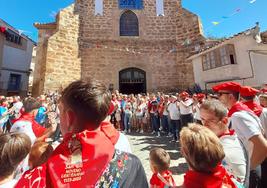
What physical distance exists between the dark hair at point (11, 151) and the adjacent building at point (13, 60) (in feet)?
69.4

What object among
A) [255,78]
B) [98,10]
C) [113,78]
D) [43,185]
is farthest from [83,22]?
[43,185]

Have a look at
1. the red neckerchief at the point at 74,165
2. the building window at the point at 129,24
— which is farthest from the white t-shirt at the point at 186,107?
the building window at the point at 129,24

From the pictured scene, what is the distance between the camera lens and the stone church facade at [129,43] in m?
13.6

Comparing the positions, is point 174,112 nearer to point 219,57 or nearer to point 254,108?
point 254,108

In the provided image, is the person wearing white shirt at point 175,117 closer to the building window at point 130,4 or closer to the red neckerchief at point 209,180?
the red neckerchief at point 209,180

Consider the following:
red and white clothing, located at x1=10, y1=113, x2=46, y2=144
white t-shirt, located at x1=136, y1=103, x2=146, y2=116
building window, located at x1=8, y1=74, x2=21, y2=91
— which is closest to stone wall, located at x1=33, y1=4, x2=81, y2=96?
white t-shirt, located at x1=136, y1=103, x2=146, y2=116

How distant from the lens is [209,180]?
1.29 meters

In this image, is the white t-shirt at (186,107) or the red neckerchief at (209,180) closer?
the red neckerchief at (209,180)

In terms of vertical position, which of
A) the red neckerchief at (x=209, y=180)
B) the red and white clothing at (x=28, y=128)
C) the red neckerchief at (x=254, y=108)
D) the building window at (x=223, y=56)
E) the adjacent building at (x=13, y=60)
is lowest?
the red neckerchief at (x=209, y=180)

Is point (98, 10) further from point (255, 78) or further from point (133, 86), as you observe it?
point (255, 78)

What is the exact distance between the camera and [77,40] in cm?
1374

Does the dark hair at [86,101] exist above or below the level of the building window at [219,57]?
below

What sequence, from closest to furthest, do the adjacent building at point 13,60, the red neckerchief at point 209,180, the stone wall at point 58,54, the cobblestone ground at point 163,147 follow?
the red neckerchief at point 209,180
the cobblestone ground at point 163,147
the stone wall at point 58,54
the adjacent building at point 13,60

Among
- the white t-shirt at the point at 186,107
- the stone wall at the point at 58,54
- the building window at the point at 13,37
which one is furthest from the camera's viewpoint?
the building window at the point at 13,37
